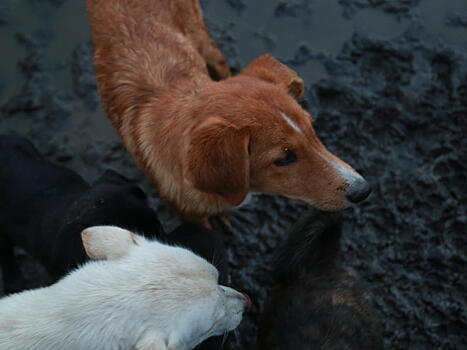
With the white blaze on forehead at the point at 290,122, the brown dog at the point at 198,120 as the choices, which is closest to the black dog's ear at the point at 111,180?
the brown dog at the point at 198,120

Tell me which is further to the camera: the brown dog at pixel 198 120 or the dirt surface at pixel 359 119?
the dirt surface at pixel 359 119

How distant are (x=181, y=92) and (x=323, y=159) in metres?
1.02

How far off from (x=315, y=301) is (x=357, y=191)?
28.1 inches

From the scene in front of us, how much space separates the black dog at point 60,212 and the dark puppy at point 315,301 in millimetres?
461

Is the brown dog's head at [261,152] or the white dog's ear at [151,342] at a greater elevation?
the brown dog's head at [261,152]

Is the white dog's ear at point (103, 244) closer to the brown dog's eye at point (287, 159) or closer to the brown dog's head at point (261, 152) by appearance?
the brown dog's head at point (261, 152)

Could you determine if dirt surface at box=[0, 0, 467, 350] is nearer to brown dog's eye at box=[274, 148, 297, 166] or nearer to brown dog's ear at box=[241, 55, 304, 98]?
brown dog's ear at box=[241, 55, 304, 98]

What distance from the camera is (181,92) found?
292 cm

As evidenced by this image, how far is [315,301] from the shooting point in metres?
2.68

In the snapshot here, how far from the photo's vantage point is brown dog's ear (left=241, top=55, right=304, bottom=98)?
3000mm

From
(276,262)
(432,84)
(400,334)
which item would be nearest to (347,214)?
(400,334)

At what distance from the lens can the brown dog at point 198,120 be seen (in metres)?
2.52

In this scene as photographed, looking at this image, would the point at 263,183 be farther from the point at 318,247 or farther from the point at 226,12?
the point at 226,12

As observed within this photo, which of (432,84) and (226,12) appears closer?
(432,84)
